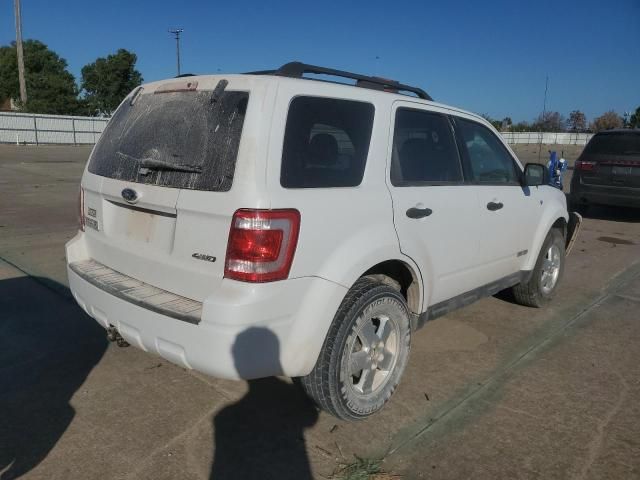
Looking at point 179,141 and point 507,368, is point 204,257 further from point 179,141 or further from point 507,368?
point 507,368

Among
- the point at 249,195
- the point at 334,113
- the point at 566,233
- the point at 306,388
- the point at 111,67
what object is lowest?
the point at 306,388

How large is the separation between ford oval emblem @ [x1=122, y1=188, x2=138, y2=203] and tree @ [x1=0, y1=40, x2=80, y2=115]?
39080 millimetres

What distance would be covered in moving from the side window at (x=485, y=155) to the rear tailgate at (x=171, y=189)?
6.37ft

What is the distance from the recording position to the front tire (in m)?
2.72

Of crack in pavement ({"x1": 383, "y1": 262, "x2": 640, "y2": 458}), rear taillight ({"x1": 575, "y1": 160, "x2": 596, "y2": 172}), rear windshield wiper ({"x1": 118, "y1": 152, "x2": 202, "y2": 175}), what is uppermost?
rear windshield wiper ({"x1": 118, "y1": 152, "x2": 202, "y2": 175})

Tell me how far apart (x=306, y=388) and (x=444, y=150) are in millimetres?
1847

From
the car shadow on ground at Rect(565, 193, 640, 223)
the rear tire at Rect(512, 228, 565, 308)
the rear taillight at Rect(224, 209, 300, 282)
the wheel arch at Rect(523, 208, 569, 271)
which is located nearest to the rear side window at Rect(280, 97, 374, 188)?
the rear taillight at Rect(224, 209, 300, 282)

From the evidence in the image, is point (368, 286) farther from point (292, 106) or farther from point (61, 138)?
point (61, 138)

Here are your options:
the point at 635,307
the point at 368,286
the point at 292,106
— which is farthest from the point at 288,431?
the point at 635,307

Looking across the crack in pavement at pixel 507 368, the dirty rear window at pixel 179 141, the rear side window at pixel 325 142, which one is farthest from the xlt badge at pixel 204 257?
the crack in pavement at pixel 507 368

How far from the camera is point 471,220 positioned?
12.0 ft

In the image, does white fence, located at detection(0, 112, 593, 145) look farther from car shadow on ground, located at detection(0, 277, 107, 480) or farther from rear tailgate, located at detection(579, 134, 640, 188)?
car shadow on ground, located at detection(0, 277, 107, 480)

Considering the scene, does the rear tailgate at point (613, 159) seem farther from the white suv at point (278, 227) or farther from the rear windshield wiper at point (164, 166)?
the rear windshield wiper at point (164, 166)

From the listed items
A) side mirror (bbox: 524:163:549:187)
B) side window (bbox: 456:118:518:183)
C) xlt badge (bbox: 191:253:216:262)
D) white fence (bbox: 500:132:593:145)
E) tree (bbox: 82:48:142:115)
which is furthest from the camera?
white fence (bbox: 500:132:593:145)
